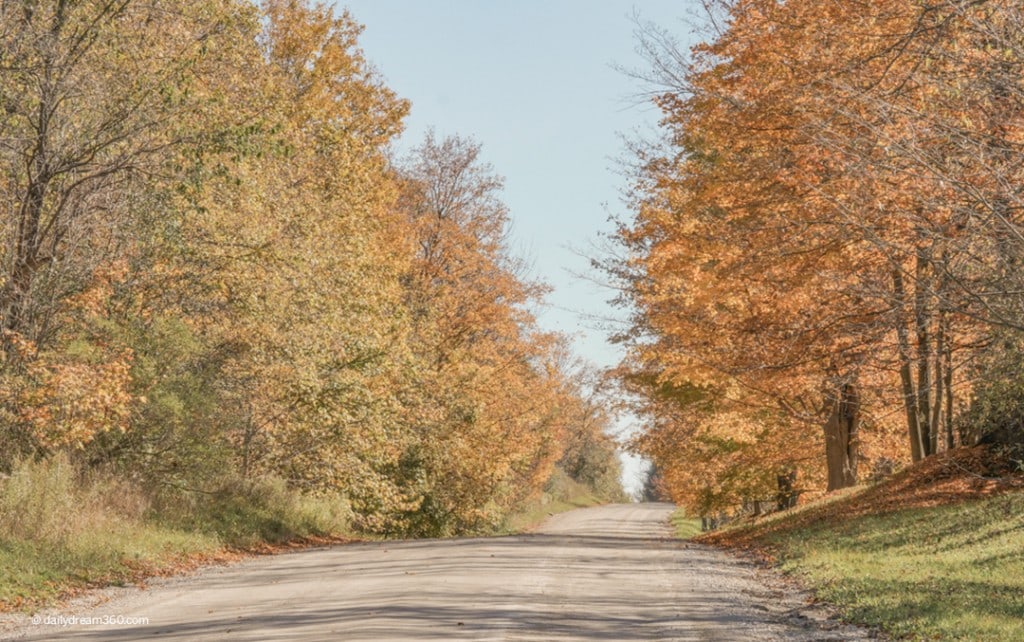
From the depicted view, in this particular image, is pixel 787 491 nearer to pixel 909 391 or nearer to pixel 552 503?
pixel 909 391

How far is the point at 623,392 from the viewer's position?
30438 mm

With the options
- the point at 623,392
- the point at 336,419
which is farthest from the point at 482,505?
the point at 336,419

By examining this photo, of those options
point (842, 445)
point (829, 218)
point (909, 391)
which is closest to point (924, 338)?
point (829, 218)

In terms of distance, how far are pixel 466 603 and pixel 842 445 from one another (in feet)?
53.0

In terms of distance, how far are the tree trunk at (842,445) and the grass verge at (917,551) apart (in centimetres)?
247

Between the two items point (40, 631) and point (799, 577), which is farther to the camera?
point (799, 577)

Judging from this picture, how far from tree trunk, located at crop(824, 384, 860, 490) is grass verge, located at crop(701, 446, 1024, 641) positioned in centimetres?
247

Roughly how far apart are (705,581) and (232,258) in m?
10.3

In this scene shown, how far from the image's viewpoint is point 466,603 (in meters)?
11.9

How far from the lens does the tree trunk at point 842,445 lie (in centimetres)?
2491

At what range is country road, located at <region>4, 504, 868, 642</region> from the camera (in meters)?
10.2

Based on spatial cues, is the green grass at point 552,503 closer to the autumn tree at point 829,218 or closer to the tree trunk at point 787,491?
the tree trunk at point 787,491

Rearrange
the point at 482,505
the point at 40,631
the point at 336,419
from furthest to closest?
the point at 482,505 < the point at 336,419 < the point at 40,631

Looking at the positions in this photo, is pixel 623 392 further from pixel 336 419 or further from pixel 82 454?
pixel 82 454
